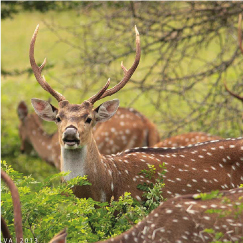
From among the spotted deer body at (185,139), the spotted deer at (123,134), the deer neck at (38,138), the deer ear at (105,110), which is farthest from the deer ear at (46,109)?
the deer neck at (38,138)

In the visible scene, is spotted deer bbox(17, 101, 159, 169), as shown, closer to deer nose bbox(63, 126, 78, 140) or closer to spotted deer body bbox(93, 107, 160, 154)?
spotted deer body bbox(93, 107, 160, 154)

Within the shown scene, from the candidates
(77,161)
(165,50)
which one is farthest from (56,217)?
(165,50)

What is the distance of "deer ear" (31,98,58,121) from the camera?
5762 millimetres

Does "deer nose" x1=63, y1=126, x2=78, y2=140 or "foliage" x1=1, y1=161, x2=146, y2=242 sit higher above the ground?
"deer nose" x1=63, y1=126, x2=78, y2=140

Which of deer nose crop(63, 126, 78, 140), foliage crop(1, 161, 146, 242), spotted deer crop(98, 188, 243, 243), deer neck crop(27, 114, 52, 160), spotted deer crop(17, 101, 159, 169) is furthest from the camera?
deer neck crop(27, 114, 52, 160)

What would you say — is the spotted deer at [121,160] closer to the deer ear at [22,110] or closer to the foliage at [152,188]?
the foliage at [152,188]

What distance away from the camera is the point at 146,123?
29.9 ft

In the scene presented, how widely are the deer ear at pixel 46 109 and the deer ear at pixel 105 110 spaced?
1.24ft

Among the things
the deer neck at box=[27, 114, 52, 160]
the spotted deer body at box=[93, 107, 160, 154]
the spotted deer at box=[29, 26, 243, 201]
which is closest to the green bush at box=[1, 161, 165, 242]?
the spotted deer at box=[29, 26, 243, 201]

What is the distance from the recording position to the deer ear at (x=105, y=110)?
578cm

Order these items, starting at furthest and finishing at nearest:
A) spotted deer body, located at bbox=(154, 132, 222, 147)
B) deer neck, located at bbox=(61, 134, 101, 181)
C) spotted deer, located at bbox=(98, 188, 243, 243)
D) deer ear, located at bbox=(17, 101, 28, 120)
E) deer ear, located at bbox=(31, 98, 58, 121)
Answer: deer ear, located at bbox=(17, 101, 28, 120), spotted deer body, located at bbox=(154, 132, 222, 147), deer ear, located at bbox=(31, 98, 58, 121), deer neck, located at bbox=(61, 134, 101, 181), spotted deer, located at bbox=(98, 188, 243, 243)

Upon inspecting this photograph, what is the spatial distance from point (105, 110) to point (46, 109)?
1.76 feet

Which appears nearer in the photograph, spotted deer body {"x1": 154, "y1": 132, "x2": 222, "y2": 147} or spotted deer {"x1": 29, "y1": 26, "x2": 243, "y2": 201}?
spotted deer {"x1": 29, "y1": 26, "x2": 243, "y2": 201}

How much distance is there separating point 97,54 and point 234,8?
6.80 ft
